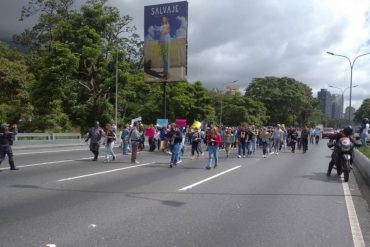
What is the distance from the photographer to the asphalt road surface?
6.31m

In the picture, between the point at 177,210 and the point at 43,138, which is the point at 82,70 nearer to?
the point at 43,138

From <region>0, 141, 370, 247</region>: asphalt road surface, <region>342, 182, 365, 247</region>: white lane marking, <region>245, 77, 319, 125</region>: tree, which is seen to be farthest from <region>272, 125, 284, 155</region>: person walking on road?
<region>245, 77, 319, 125</region>: tree

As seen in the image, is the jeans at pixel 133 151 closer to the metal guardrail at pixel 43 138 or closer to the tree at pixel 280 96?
the metal guardrail at pixel 43 138

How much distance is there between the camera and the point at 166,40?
108ft

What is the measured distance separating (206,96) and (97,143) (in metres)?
44.4

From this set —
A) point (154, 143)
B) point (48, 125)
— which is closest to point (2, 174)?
point (154, 143)

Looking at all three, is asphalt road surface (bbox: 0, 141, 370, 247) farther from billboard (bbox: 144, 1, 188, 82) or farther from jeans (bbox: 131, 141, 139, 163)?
billboard (bbox: 144, 1, 188, 82)

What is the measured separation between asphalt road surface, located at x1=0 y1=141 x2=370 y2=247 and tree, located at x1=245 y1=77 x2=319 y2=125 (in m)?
82.4

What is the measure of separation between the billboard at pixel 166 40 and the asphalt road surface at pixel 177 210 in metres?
20.0

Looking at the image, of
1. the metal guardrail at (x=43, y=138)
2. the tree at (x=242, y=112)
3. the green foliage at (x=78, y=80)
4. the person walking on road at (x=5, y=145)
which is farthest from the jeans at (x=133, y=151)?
the tree at (x=242, y=112)

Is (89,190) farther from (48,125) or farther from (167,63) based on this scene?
(48,125)

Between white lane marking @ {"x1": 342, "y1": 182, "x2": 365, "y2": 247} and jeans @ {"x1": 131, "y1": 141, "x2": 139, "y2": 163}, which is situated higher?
jeans @ {"x1": 131, "y1": 141, "x2": 139, "y2": 163}

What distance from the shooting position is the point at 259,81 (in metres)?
96.9

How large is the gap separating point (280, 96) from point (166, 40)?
2562 inches
